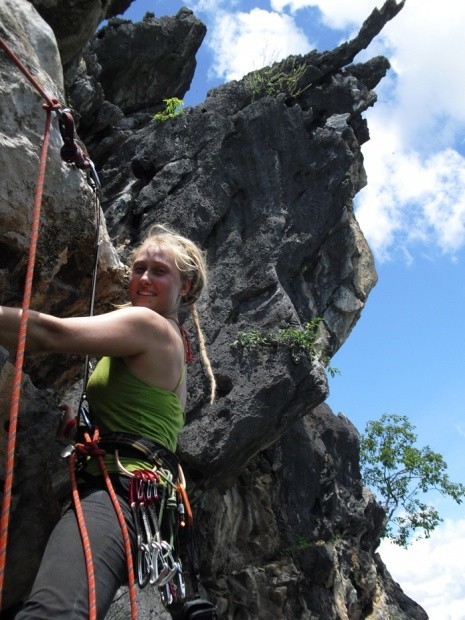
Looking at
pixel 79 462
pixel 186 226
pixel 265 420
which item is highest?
pixel 186 226

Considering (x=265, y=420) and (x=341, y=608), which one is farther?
(x=341, y=608)

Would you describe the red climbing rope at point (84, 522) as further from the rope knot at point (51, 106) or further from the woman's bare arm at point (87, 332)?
the rope knot at point (51, 106)

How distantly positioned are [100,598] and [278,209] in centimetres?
1157

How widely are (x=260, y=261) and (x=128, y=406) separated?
10071 millimetres

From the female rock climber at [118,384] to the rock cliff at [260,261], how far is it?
12.3ft

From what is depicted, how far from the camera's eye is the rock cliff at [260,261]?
11.6 m

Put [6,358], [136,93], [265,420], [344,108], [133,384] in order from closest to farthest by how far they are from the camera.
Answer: [133,384], [6,358], [265,420], [344,108], [136,93]

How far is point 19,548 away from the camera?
437 centimetres

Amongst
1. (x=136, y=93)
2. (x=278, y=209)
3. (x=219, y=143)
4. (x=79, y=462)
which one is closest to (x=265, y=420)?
(x=278, y=209)

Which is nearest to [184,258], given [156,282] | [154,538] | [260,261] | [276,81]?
[156,282]

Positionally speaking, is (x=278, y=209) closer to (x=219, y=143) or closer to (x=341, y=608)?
(x=219, y=143)

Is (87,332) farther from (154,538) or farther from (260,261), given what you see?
(260,261)

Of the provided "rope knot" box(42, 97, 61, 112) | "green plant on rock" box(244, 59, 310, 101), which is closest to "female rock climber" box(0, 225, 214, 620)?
"rope knot" box(42, 97, 61, 112)

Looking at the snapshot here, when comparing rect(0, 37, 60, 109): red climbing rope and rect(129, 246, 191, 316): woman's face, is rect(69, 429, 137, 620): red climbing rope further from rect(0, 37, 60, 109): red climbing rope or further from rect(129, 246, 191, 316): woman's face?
rect(0, 37, 60, 109): red climbing rope
